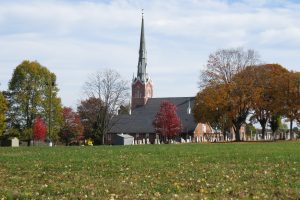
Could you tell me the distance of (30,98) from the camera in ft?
239

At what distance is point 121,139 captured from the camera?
216 ft

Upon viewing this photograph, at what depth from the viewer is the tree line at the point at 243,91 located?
70.6 meters

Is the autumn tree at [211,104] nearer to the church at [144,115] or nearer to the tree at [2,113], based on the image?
the church at [144,115]

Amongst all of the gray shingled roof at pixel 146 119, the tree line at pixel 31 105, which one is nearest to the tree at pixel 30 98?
the tree line at pixel 31 105

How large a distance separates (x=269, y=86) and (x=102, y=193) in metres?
65.6

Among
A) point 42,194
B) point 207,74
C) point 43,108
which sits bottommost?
point 42,194

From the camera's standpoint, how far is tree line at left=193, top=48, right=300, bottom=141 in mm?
70562

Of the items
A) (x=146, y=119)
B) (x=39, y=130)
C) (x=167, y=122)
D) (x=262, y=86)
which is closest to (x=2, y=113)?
(x=39, y=130)

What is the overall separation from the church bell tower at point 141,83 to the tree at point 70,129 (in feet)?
98.3

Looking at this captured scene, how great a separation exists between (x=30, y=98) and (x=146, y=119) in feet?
137

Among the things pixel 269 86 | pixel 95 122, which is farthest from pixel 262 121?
pixel 95 122

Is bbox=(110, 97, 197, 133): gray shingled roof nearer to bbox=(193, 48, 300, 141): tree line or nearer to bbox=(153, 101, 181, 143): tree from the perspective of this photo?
bbox=(153, 101, 181, 143): tree

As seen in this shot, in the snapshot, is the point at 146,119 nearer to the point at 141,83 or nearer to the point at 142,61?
the point at 141,83

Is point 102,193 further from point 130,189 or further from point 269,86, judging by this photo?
point 269,86
